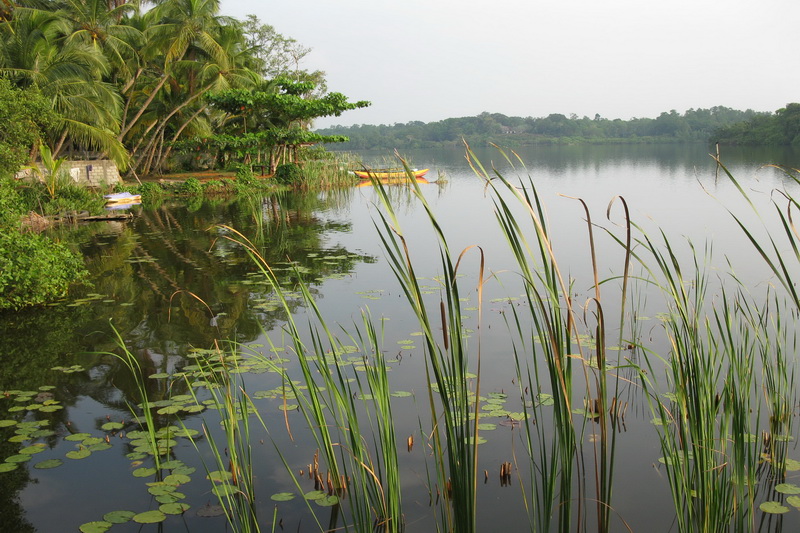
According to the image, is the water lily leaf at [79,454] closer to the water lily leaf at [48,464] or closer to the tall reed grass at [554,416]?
the water lily leaf at [48,464]

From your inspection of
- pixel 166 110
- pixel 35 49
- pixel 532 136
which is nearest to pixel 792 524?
pixel 35 49

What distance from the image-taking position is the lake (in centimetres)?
286

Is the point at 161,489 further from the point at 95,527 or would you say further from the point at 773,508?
the point at 773,508

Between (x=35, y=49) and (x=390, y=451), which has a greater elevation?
(x=35, y=49)

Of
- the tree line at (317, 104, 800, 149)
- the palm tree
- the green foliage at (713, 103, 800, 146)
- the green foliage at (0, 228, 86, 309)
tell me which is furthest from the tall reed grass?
the tree line at (317, 104, 800, 149)

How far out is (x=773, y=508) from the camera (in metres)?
2.75

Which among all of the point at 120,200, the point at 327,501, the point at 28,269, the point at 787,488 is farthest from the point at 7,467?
the point at 120,200

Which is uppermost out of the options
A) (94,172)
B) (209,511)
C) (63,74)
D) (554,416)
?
(63,74)

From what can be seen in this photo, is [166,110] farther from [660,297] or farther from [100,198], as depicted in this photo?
[660,297]

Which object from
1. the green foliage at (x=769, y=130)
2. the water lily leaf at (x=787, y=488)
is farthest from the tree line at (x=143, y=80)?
the green foliage at (x=769, y=130)

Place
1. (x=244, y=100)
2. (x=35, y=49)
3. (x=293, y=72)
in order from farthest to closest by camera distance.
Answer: (x=293, y=72) → (x=244, y=100) → (x=35, y=49)

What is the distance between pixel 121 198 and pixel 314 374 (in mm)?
12995

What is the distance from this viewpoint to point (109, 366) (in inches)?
185

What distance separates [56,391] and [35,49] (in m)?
14.7
